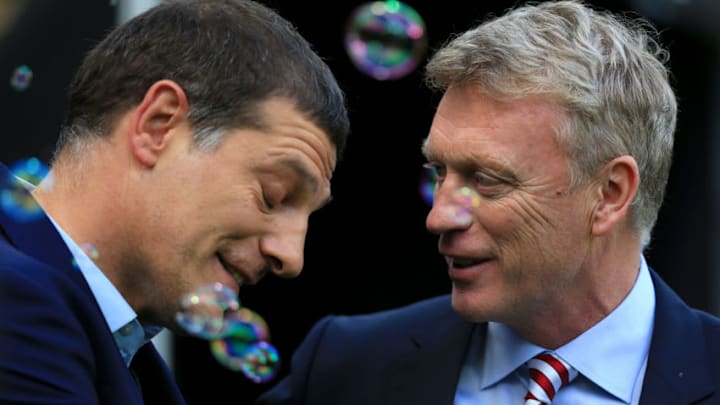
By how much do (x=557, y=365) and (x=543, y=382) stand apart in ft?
0.22

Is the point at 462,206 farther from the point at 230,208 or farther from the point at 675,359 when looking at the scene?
the point at 230,208

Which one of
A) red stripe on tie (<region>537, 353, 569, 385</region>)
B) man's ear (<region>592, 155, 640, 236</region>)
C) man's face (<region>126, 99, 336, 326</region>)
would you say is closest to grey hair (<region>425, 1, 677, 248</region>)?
man's ear (<region>592, 155, 640, 236</region>)

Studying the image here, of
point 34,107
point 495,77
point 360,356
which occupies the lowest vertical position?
point 360,356

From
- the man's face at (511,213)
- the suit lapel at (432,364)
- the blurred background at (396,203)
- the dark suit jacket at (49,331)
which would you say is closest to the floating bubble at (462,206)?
the man's face at (511,213)

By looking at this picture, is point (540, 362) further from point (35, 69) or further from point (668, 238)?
point (668, 238)

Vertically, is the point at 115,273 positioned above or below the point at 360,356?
above

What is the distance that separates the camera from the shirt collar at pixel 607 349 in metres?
2.92

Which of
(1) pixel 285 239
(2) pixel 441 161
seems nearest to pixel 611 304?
(2) pixel 441 161

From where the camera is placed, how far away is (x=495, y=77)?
3.02m

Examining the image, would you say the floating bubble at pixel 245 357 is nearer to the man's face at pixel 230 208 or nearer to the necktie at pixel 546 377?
the man's face at pixel 230 208

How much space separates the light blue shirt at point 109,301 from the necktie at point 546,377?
1.07 meters

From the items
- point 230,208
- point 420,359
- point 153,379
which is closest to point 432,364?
point 420,359

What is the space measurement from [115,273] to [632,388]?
139 centimetres

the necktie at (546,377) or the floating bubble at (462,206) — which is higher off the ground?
the floating bubble at (462,206)
